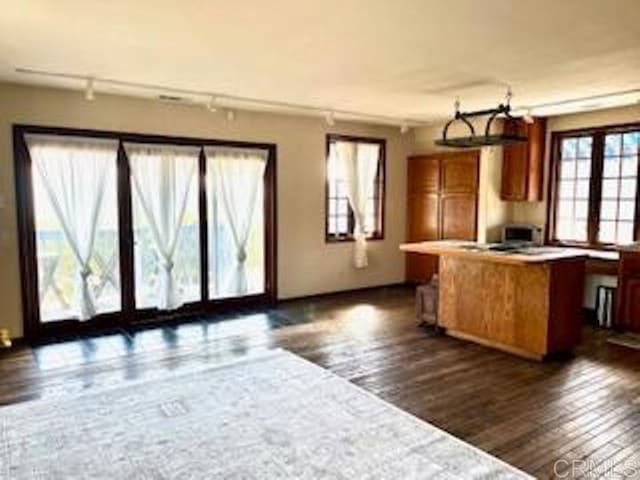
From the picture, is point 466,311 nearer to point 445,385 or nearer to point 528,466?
point 445,385

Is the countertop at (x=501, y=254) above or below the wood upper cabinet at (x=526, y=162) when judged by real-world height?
below

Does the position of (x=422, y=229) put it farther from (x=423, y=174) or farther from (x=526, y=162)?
(x=526, y=162)

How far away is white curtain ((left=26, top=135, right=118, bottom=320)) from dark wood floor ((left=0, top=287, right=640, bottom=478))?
75cm

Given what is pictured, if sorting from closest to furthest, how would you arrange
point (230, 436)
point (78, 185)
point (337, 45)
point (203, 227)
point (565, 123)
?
1. point (230, 436)
2. point (337, 45)
3. point (78, 185)
4. point (203, 227)
5. point (565, 123)

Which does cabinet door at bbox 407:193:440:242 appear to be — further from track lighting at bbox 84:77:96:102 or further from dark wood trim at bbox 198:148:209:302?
track lighting at bbox 84:77:96:102

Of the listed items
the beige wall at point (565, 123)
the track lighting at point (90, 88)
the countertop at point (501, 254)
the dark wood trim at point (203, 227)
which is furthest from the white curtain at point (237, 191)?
the beige wall at point (565, 123)

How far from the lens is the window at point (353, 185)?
681cm

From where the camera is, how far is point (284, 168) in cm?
629

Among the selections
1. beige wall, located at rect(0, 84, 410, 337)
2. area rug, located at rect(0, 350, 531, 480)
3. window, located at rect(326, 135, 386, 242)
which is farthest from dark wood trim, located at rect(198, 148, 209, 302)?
area rug, located at rect(0, 350, 531, 480)

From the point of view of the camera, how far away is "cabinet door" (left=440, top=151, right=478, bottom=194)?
21.9 feet

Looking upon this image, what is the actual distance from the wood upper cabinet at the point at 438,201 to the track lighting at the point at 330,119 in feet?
5.34

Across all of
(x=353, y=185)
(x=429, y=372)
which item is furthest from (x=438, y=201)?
(x=429, y=372)

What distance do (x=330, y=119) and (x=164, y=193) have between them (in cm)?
230

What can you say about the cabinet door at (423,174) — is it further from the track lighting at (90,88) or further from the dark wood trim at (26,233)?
the dark wood trim at (26,233)
